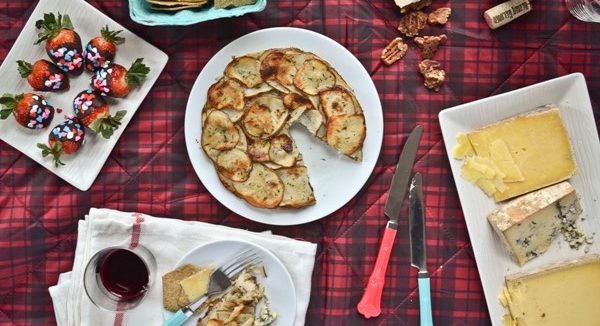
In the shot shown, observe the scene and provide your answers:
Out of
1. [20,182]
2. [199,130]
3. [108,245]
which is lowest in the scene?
[108,245]

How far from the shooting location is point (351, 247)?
5.75ft

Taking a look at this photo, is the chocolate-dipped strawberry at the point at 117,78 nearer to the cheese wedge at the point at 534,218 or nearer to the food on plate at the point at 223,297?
the food on plate at the point at 223,297

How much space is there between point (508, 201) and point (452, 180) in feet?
0.40

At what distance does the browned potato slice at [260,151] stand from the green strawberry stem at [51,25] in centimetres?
45

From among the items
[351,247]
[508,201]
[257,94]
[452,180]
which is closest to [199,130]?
[257,94]

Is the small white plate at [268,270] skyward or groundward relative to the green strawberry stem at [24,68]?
groundward

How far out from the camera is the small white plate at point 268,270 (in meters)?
1.69

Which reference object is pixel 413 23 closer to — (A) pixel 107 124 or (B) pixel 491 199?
(B) pixel 491 199

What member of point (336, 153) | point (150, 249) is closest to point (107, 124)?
point (150, 249)

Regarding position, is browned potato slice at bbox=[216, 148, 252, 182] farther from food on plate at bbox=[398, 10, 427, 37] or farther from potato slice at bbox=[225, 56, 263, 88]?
food on plate at bbox=[398, 10, 427, 37]

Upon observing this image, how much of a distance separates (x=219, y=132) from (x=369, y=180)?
0.33 metres

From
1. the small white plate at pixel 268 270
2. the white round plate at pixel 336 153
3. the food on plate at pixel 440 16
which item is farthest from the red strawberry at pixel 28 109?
the food on plate at pixel 440 16

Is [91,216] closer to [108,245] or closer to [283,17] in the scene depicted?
[108,245]

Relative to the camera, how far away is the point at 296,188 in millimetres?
1721
